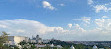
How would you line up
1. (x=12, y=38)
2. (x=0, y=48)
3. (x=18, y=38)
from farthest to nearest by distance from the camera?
(x=18, y=38), (x=12, y=38), (x=0, y=48)

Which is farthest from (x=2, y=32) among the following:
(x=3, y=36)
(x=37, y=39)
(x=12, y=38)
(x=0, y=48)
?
(x=37, y=39)

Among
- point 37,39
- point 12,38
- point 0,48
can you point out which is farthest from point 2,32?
point 37,39

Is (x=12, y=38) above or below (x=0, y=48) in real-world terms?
above

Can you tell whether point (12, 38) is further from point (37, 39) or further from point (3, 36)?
point (3, 36)

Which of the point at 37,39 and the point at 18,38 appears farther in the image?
the point at 37,39

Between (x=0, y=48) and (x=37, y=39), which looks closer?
(x=0, y=48)

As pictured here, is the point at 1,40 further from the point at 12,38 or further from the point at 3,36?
the point at 12,38

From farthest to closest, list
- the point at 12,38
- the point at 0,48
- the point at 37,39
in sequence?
the point at 37,39
the point at 12,38
the point at 0,48

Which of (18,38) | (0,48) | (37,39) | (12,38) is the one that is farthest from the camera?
(37,39)

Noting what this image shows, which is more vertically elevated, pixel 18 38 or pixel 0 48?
pixel 18 38
